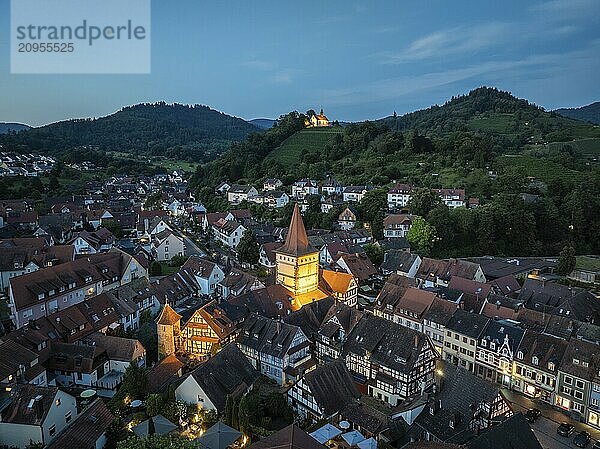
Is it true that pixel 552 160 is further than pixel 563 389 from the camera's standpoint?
Yes

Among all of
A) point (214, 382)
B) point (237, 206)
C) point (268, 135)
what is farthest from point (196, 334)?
point (268, 135)

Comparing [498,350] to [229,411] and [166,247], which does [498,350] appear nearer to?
[229,411]

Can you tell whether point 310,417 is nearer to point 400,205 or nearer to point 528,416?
point 528,416

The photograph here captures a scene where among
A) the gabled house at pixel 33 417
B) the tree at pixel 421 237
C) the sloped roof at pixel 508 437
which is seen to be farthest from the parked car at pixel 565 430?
the tree at pixel 421 237

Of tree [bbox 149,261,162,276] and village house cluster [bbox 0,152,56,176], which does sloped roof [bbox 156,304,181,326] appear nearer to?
tree [bbox 149,261,162,276]

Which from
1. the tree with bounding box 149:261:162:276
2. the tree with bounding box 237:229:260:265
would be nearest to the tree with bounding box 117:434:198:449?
the tree with bounding box 149:261:162:276

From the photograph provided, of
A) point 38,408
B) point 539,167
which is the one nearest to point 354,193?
point 539,167
